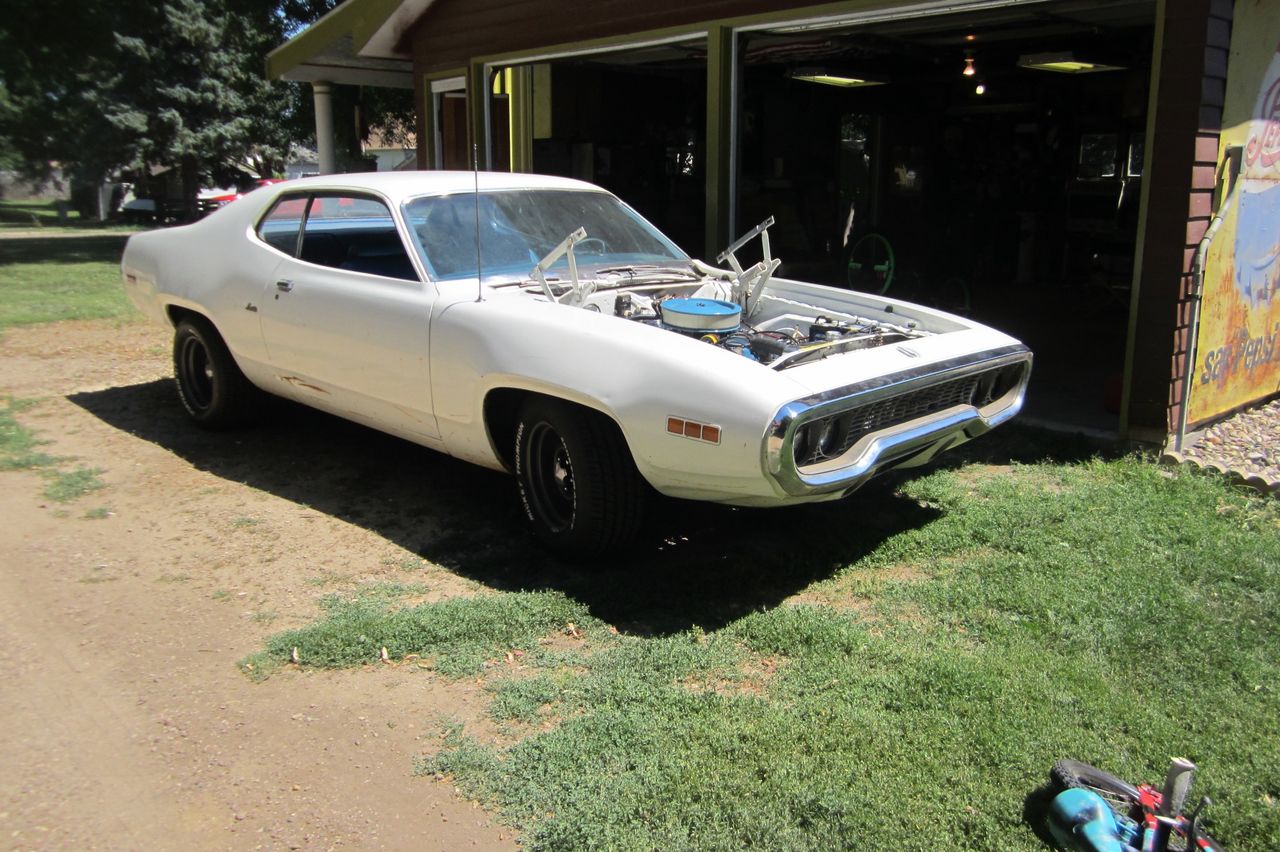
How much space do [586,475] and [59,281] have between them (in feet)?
41.5

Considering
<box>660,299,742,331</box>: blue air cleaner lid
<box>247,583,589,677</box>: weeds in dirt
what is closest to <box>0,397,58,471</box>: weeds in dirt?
<box>247,583,589,677</box>: weeds in dirt

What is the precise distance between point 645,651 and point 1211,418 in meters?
4.22

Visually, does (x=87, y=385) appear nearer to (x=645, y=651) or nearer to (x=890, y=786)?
(x=645, y=651)

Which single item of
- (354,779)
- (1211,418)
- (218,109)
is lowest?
(354,779)

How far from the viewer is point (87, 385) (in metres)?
7.70

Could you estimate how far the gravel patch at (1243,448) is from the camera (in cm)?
520

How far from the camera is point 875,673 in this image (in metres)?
3.37

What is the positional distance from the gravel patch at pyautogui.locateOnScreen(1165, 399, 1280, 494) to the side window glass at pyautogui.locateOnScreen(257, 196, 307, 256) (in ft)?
15.8

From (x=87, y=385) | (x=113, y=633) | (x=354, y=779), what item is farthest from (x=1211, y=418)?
(x=87, y=385)

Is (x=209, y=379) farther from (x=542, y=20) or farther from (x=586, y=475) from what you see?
(x=542, y=20)

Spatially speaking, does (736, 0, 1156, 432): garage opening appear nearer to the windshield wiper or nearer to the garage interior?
the garage interior

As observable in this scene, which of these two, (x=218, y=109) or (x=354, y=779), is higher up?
(x=218, y=109)

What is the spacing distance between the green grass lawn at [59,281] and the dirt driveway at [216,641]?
4848mm

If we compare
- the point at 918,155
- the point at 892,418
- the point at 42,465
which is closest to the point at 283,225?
the point at 42,465
